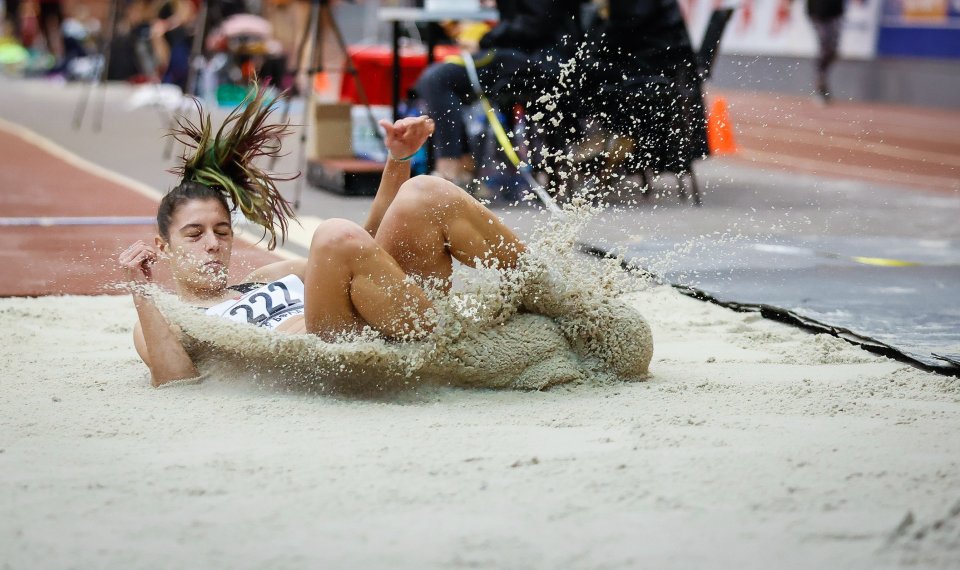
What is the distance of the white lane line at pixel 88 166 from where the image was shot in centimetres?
636

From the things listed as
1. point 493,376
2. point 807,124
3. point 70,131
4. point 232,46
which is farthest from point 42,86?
point 493,376

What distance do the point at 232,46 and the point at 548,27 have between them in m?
9.28

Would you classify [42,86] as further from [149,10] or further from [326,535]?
[326,535]

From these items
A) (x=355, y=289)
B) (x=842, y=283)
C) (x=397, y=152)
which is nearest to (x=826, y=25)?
(x=842, y=283)

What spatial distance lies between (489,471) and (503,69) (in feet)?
17.8

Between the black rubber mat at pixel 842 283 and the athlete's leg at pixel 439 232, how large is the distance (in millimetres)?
734

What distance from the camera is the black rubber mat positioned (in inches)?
171

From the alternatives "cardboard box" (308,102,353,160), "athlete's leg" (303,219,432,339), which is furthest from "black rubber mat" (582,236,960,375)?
"cardboard box" (308,102,353,160)

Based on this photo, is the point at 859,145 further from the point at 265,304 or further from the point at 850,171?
→ the point at 265,304

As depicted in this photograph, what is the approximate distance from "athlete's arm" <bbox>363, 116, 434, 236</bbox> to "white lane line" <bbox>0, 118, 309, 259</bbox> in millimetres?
2337

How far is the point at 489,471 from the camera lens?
8.95 feet

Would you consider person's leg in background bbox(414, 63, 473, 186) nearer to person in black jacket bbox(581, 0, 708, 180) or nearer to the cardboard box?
person in black jacket bbox(581, 0, 708, 180)

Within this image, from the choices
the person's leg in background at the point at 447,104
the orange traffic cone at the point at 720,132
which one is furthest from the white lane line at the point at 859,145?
the person's leg in background at the point at 447,104

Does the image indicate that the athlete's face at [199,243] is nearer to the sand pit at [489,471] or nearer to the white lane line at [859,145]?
the sand pit at [489,471]
